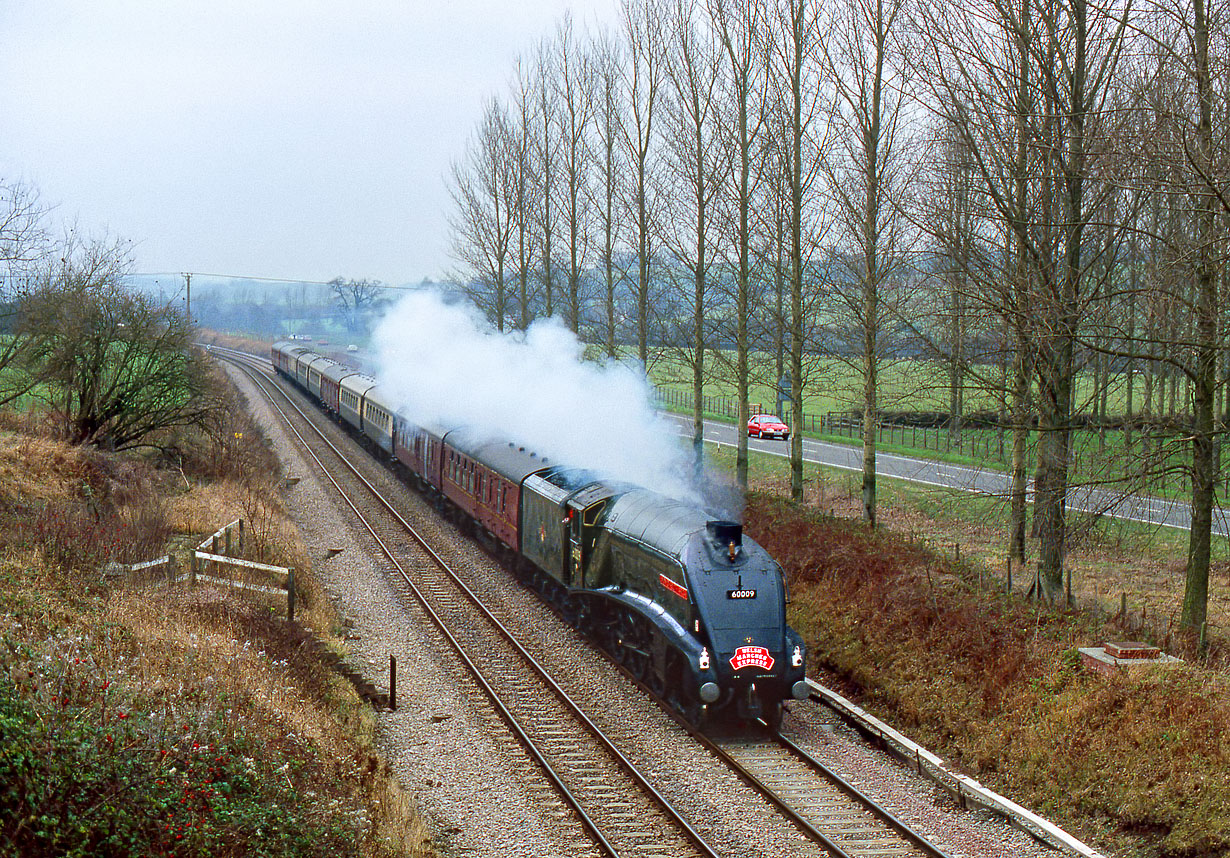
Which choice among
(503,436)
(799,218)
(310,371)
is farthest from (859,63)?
(310,371)

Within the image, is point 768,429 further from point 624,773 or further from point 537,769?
point 537,769

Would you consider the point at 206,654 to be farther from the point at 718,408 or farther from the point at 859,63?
the point at 718,408

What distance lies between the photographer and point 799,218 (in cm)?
2311

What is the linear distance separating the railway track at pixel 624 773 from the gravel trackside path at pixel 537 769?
19cm

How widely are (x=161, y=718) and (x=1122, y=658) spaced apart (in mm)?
11252

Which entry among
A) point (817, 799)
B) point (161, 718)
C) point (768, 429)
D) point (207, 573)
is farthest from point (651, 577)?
point (768, 429)

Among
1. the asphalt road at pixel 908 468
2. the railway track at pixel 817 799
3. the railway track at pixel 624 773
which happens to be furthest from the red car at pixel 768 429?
the railway track at pixel 817 799

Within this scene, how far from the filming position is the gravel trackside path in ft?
34.2

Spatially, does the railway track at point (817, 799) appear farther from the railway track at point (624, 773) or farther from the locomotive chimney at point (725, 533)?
the locomotive chimney at point (725, 533)

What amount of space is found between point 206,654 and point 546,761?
4.34 meters

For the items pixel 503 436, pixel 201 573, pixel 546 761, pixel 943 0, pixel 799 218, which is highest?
pixel 943 0

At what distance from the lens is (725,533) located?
44.2 ft

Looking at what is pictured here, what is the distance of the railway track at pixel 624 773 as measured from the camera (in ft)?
33.9

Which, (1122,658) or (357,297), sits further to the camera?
(357,297)
